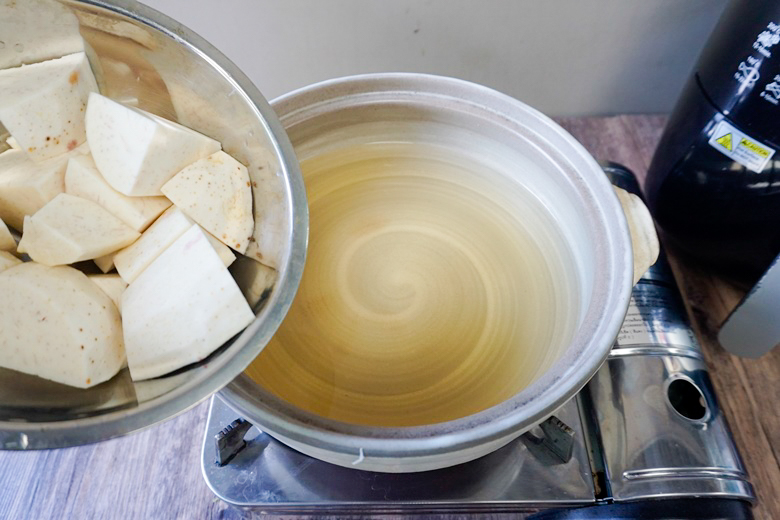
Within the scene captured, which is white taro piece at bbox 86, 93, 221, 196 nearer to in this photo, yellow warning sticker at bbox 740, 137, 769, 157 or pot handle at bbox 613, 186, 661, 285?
pot handle at bbox 613, 186, 661, 285

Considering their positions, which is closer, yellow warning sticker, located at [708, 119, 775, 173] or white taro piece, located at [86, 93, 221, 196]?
white taro piece, located at [86, 93, 221, 196]

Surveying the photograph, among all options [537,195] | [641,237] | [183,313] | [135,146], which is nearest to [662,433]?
[641,237]

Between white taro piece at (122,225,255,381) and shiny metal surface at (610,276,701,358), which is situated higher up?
white taro piece at (122,225,255,381)

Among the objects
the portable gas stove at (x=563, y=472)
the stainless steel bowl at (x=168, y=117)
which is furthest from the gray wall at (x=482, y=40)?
the portable gas stove at (x=563, y=472)

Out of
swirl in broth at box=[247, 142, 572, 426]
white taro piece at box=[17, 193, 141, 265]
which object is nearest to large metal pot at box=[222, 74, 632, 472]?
swirl in broth at box=[247, 142, 572, 426]

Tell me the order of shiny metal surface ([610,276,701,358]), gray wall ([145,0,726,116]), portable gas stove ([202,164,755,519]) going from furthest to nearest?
gray wall ([145,0,726,116]), shiny metal surface ([610,276,701,358]), portable gas stove ([202,164,755,519])

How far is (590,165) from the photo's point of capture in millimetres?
683

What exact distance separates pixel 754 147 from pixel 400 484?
1.93ft

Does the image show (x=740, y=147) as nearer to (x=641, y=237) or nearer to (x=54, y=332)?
(x=641, y=237)

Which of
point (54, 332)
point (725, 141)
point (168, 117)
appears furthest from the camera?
point (725, 141)

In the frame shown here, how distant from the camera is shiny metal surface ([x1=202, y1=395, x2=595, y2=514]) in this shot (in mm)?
645

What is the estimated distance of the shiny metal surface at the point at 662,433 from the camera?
0.64 metres

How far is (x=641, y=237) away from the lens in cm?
68

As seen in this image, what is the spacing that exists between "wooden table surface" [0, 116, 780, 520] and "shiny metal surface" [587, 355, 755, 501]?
0.16 m
